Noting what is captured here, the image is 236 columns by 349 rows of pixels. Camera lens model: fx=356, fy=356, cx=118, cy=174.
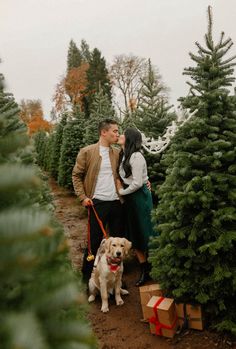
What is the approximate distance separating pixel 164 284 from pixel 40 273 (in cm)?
373

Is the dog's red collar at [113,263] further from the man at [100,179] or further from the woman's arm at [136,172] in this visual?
the woman's arm at [136,172]

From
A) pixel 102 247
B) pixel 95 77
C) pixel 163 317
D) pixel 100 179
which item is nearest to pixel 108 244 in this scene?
pixel 102 247

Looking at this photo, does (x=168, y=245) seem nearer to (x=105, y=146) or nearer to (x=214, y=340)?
(x=214, y=340)

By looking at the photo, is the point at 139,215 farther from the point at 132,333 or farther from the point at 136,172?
the point at 132,333

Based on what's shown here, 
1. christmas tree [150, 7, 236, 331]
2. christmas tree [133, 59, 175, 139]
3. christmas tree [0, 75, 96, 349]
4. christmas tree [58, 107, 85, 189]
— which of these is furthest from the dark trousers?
christmas tree [58, 107, 85, 189]

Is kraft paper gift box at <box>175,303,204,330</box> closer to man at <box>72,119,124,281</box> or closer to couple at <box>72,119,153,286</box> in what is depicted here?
couple at <box>72,119,153,286</box>

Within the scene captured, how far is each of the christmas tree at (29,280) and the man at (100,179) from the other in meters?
4.60

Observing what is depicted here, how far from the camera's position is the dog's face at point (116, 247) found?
5.11m

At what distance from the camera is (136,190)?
5539mm

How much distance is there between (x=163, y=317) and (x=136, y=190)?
196cm

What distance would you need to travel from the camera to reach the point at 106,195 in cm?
565

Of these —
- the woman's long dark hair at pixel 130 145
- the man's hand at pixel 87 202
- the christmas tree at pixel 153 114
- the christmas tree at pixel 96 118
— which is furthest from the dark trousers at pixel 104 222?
the christmas tree at pixel 96 118

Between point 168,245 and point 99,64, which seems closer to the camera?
point 168,245

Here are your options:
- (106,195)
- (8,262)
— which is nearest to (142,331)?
(106,195)
